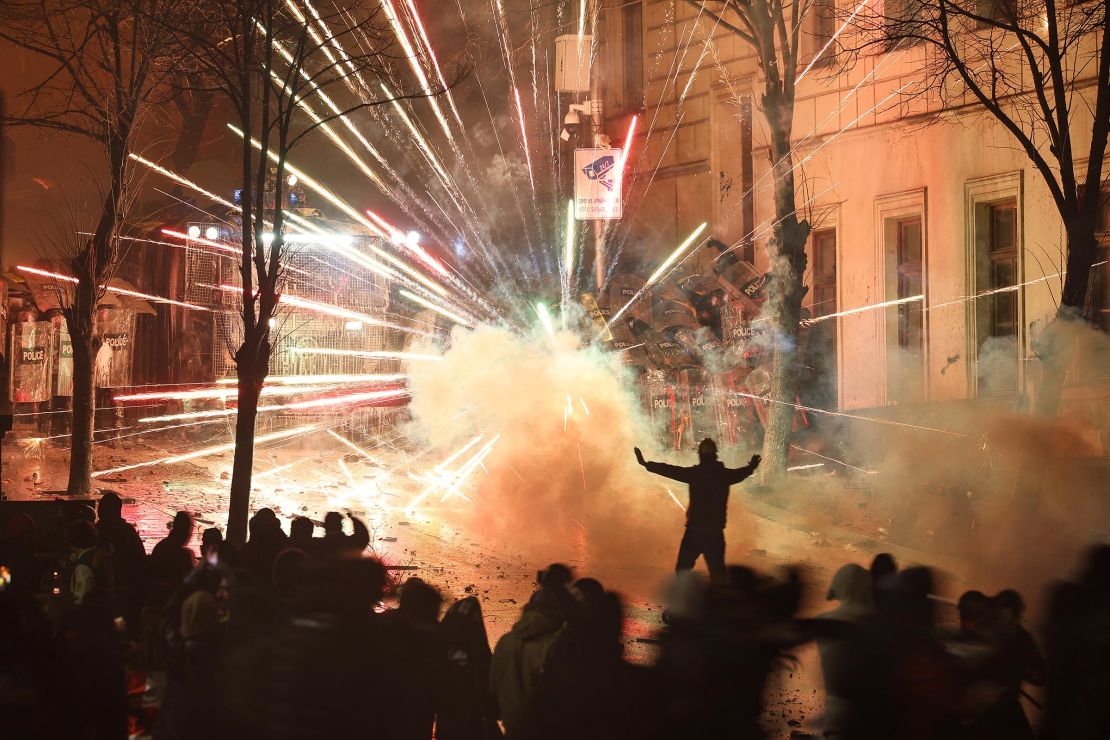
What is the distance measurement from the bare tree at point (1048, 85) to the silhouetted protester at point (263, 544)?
859cm

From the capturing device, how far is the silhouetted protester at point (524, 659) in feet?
17.0

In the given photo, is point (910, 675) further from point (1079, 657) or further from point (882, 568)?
point (882, 568)

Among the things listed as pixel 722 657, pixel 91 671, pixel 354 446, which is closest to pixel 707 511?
pixel 722 657

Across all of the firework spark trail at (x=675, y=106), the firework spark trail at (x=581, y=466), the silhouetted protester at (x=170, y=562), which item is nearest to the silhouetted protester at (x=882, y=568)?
the silhouetted protester at (x=170, y=562)

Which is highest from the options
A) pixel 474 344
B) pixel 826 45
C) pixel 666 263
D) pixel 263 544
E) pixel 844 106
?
pixel 826 45

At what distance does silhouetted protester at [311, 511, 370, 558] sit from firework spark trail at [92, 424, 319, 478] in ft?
33.3

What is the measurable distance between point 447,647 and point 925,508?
10.1 metres

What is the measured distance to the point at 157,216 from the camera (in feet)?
89.0

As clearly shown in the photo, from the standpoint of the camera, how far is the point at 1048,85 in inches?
651

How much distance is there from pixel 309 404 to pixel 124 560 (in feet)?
43.8

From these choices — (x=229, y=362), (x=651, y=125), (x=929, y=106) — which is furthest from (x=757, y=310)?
(x=229, y=362)

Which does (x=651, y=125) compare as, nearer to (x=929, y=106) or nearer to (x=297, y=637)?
(x=929, y=106)

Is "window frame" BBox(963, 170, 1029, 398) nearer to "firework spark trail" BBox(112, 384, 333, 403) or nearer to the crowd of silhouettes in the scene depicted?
the crowd of silhouettes

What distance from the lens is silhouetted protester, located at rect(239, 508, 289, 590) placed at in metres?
7.92
